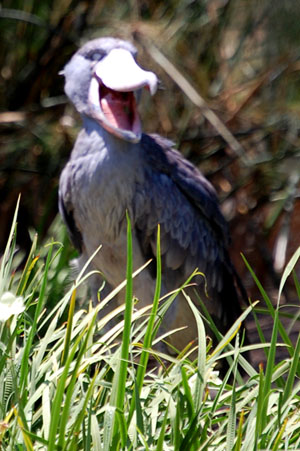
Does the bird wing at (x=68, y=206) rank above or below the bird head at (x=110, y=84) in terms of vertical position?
below

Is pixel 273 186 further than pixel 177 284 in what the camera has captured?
Yes

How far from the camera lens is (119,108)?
3623 mm

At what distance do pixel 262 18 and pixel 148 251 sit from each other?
1497 mm

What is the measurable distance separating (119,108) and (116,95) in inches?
2.5

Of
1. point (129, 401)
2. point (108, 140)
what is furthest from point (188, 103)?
point (129, 401)

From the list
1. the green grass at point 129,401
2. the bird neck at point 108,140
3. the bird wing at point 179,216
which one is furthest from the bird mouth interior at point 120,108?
the green grass at point 129,401

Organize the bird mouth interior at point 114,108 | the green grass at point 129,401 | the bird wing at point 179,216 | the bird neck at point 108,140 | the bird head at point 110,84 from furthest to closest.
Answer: the bird wing at point 179,216
the bird neck at point 108,140
the bird mouth interior at point 114,108
the bird head at point 110,84
the green grass at point 129,401

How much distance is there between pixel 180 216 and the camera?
3986 mm

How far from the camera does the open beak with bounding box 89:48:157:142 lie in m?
3.45

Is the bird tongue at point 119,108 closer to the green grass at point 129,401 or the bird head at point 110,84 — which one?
the bird head at point 110,84

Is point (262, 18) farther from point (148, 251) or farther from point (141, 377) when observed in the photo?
point (141, 377)

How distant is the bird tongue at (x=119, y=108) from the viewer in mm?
3594

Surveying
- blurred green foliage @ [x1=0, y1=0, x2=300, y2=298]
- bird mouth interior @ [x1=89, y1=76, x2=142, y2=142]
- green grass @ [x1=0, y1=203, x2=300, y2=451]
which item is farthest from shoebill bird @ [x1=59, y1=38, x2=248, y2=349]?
green grass @ [x1=0, y1=203, x2=300, y2=451]

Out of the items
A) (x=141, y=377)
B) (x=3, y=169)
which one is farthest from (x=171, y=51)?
(x=141, y=377)
